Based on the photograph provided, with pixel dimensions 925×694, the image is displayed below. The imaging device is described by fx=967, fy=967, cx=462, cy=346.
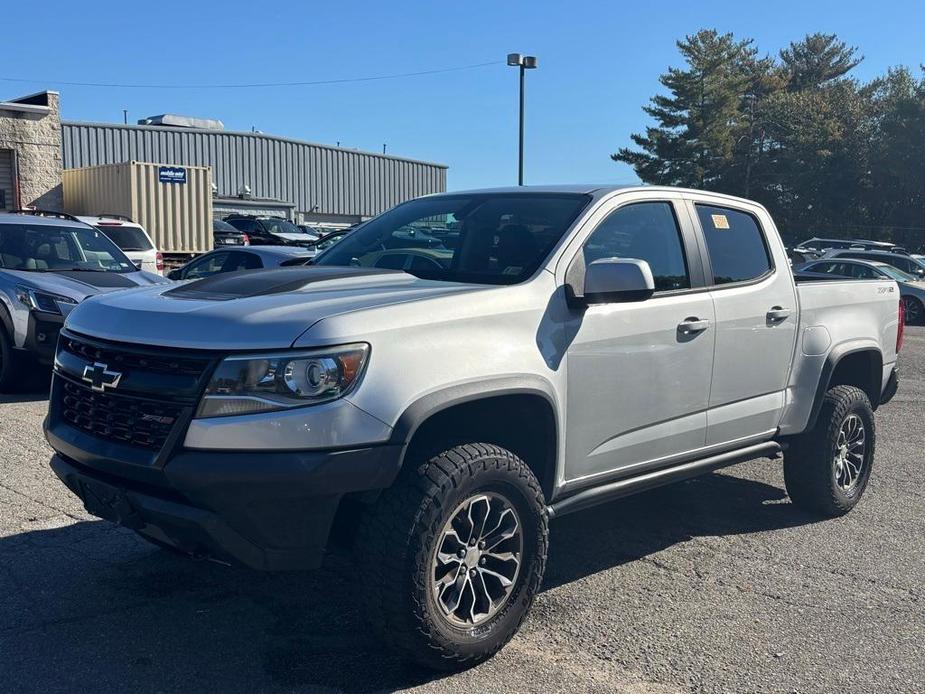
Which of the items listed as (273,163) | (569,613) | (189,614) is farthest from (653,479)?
(273,163)

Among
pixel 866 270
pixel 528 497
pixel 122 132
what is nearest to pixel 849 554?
pixel 528 497

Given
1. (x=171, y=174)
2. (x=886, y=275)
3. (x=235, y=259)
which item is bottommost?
(x=886, y=275)

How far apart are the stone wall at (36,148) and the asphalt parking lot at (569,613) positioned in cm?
1865

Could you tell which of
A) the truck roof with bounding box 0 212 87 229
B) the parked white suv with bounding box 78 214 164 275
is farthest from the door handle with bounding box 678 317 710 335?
the parked white suv with bounding box 78 214 164 275

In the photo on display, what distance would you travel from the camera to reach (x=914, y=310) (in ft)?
66.5

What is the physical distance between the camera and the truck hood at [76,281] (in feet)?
29.0

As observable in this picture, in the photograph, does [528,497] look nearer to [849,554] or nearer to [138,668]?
[138,668]

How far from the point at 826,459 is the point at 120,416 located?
13.3ft

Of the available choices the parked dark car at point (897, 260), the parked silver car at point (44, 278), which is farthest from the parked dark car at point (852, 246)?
the parked silver car at point (44, 278)

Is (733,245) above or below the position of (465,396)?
above

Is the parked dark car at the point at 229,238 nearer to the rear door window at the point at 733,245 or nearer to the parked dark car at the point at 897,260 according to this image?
the parked dark car at the point at 897,260

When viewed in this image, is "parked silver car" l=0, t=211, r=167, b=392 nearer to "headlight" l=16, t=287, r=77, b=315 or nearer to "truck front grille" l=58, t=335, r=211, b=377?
"headlight" l=16, t=287, r=77, b=315

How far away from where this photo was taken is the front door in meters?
4.12

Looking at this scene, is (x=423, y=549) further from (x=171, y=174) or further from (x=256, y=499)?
(x=171, y=174)
